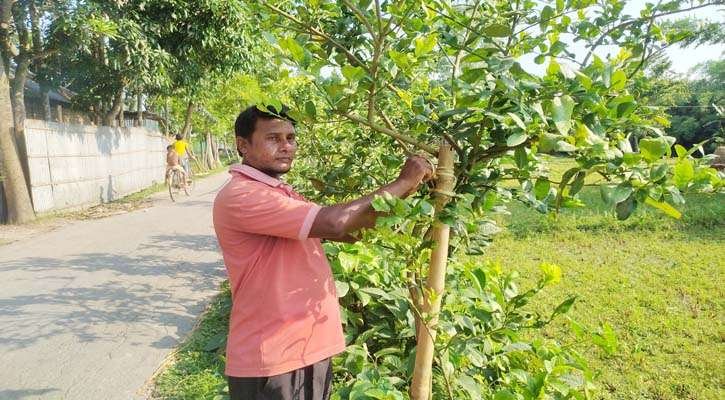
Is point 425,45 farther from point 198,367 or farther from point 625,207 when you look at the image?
point 198,367

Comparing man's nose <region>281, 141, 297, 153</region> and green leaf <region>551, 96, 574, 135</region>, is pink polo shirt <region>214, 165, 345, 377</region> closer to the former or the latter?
man's nose <region>281, 141, 297, 153</region>

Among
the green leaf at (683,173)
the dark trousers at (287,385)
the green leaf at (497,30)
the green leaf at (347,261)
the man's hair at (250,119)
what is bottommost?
the dark trousers at (287,385)

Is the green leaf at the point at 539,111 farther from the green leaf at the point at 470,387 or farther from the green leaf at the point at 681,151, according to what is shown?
the green leaf at the point at 470,387

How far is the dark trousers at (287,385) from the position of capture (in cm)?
181

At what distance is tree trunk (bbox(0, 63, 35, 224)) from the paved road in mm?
964

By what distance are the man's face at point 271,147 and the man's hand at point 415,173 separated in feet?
1.66

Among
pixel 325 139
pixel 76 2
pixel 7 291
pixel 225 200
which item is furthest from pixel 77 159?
pixel 225 200

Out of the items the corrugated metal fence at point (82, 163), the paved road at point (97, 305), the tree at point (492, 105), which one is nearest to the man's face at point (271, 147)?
the tree at point (492, 105)

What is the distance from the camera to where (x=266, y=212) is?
1.65m

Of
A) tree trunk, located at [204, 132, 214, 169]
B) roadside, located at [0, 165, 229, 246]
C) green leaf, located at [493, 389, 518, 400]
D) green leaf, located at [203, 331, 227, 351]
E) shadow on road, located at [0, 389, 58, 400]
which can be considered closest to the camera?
green leaf, located at [493, 389, 518, 400]

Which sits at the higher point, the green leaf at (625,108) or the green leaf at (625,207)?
the green leaf at (625,108)

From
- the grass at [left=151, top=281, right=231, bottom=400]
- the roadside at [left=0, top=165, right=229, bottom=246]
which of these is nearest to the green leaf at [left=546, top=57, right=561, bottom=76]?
the grass at [left=151, top=281, right=231, bottom=400]

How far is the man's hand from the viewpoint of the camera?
1511mm

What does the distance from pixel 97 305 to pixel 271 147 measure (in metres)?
3.59
